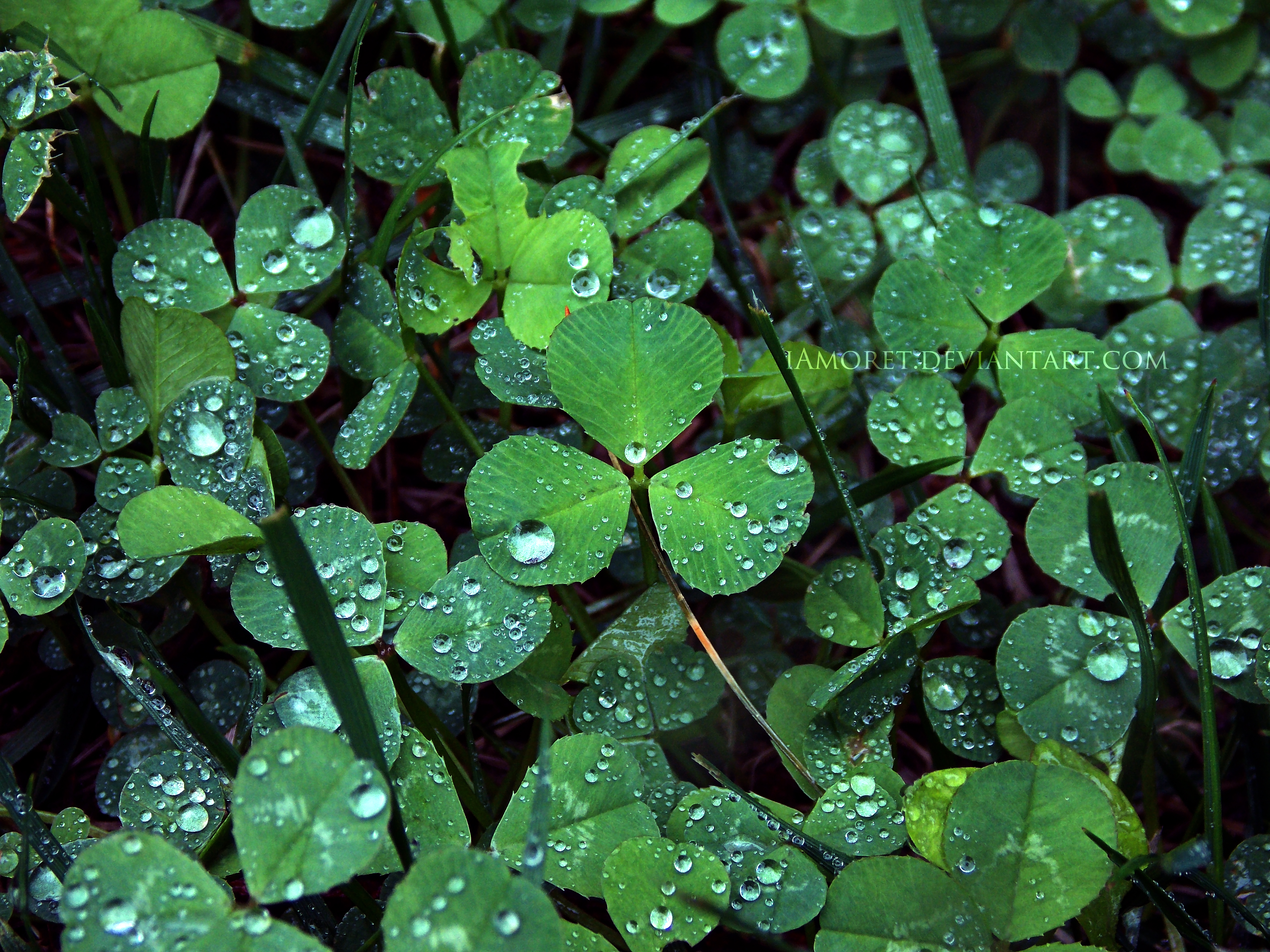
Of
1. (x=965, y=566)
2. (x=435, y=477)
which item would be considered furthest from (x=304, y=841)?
(x=965, y=566)

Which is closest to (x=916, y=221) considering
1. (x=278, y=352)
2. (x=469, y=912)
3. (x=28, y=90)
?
(x=278, y=352)

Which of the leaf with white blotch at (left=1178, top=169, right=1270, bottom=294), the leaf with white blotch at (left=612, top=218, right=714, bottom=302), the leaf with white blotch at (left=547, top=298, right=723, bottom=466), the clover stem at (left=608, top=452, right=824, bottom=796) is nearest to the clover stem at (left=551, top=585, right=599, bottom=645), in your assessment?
the clover stem at (left=608, top=452, right=824, bottom=796)

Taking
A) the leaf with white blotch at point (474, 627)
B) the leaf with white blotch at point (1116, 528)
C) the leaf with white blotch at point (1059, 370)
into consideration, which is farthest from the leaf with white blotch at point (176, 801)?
the leaf with white blotch at point (1059, 370)

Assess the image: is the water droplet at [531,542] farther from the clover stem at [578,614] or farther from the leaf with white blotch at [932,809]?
the leaf with white blotch at [932,809]

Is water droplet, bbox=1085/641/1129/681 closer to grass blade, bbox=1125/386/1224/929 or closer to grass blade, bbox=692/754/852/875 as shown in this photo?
grass blade, bbox=1125/386/1224/929

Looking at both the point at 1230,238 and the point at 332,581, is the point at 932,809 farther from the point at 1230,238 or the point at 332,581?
the point at 1230,238

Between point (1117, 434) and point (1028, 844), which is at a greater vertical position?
point (1117, 434)

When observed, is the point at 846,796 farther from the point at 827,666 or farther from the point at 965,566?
the point at 965,566
